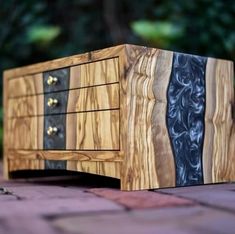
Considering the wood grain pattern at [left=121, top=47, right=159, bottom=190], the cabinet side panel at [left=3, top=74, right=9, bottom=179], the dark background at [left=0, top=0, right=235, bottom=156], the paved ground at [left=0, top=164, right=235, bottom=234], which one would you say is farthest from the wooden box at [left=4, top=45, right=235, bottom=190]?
the dark background at [left=0, top=0, right=235, bottom=156]

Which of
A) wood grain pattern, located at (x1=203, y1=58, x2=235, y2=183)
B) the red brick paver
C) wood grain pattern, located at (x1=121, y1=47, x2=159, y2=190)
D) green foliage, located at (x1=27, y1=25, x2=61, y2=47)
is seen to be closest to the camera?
the red brick paver

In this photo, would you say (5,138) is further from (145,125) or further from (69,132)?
(145,125)

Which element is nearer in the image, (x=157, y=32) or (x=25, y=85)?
(x=25, y=85)

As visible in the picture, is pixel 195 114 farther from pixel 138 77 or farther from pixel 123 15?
pixel 123 15

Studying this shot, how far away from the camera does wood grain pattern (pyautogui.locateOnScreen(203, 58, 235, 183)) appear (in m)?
1.99

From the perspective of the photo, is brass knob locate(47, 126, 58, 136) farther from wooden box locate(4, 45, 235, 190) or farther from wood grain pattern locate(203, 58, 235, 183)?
wood grain pattern locate(203, 58, 235, 183)

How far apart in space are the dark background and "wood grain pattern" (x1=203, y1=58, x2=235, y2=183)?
2162 mm

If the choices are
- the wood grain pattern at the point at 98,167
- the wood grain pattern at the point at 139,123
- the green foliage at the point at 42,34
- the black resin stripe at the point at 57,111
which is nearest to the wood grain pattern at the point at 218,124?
the wood grain pattern at the point at 139,123

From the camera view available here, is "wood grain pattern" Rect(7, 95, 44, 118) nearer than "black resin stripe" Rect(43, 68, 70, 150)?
No

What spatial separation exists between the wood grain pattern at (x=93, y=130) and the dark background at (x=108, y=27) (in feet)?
8.15

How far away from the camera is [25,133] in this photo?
2.29 metres

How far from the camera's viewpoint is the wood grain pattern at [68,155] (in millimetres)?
1800

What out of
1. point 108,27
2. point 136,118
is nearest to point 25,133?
point 136,118

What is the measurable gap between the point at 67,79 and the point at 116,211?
860 mm
